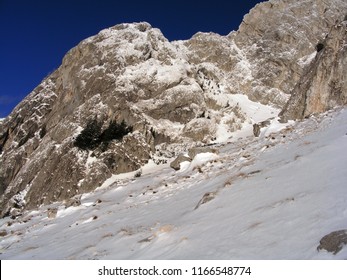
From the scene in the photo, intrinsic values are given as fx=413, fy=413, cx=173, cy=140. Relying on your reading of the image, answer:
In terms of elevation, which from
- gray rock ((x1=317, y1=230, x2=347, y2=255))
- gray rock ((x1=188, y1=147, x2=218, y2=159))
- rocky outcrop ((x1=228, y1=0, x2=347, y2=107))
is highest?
rocky outcrop ((x1=228, y1=0, x2=347, y2=107))

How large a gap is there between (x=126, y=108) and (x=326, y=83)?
17.3 m

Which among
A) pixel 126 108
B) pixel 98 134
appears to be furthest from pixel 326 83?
pixel 98 134

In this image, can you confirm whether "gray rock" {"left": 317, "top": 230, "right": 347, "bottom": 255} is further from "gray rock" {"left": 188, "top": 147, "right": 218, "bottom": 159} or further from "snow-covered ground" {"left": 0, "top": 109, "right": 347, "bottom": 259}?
"gray rock" {"left": 188, "top": 147, "right": 218, "bottom": 159}

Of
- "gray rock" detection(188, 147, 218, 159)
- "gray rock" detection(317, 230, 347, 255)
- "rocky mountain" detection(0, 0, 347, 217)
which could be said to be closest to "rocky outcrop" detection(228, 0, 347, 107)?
"rocky mountain" detection(0, 0, 347, 217)

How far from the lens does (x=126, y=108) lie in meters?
36.7

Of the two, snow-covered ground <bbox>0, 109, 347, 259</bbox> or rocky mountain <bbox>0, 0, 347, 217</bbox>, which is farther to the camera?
rocky mountain <bbox>0, 0, 347, 217</bbox>

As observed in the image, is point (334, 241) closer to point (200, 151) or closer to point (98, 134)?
point (200, 151)

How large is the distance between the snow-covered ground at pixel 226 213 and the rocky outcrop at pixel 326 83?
441cm

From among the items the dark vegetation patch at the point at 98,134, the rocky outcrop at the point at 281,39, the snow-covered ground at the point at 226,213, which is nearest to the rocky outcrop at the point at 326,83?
the snow-covered ground at the point at 226,213

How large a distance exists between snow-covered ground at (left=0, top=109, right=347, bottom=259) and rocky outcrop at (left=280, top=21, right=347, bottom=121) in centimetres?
441

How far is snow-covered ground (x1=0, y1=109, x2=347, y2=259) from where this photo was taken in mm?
8320

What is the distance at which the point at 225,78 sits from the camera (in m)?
58.4
